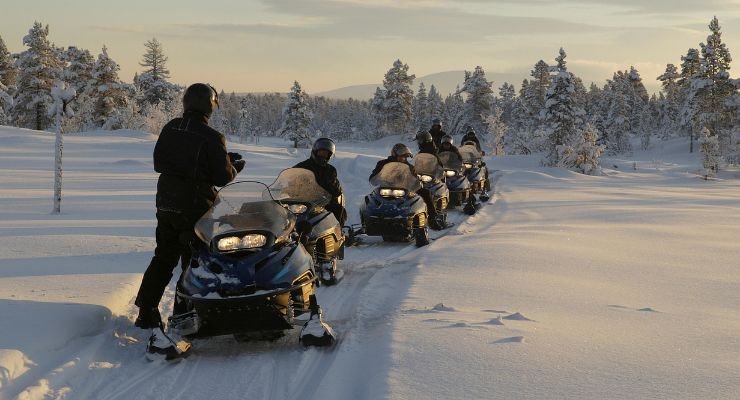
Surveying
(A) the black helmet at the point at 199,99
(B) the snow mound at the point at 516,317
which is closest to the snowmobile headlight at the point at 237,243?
(A) the black helmet at the point at 199,99

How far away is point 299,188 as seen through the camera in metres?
8.38

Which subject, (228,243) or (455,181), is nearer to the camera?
(228,243)

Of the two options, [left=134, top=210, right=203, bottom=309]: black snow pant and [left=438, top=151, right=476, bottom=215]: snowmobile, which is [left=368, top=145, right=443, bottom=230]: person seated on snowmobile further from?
[left=134, top=210, right=203, bottom=309]: black snow pant

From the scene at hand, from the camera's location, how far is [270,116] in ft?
565

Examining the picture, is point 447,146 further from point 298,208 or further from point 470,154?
point 298,208

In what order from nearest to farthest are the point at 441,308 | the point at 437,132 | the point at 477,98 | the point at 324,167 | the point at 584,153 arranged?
the point at 441,308, the point at 324,167, the point at 437,132, the point at 584,153, the point at 477,98

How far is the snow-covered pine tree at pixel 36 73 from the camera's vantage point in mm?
47562

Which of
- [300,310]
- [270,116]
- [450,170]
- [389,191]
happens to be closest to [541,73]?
[450,170]

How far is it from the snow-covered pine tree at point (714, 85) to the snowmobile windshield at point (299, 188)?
198 feet

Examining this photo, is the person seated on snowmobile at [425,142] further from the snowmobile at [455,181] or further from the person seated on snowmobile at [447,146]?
the person seated on snowmobile at [447,146]

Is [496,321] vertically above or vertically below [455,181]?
below

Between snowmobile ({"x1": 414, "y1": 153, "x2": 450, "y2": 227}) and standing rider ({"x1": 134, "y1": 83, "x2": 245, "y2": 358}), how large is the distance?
7693mm

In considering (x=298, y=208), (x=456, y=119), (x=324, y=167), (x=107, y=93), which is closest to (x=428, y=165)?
(x=324, y=167)

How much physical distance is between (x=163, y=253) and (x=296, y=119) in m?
70.6
